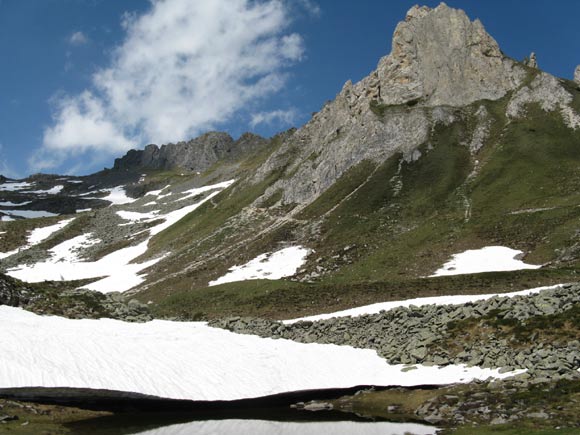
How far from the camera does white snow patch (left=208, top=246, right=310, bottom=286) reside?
249 feet

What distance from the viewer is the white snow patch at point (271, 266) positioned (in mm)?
75938

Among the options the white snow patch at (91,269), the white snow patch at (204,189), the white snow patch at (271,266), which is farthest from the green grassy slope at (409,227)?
the white snow patch at (204,189)

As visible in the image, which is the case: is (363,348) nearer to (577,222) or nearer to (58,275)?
(577,222)

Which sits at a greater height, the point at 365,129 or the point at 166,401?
the point at 365,129

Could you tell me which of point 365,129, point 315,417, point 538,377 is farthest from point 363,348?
point 365,129

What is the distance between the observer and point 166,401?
27094mm

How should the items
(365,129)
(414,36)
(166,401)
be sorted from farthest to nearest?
1. (414,36)
2. (365,129)
3. (166,401)

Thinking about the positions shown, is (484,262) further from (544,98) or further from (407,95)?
(407,95)

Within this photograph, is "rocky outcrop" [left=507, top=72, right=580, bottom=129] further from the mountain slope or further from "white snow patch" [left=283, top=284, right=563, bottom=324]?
"white snow patch" [left=283, top=284, right=563, bottom=324]

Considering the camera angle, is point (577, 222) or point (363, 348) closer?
point (363, 348)

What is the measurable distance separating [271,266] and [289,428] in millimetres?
55623

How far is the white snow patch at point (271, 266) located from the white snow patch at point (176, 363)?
121ft

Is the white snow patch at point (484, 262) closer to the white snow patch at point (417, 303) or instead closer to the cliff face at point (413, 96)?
the white snow patch at point (417, 303)

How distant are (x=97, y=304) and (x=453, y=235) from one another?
163 ft
